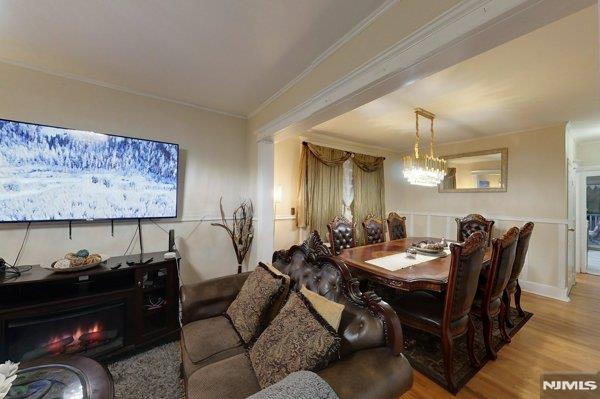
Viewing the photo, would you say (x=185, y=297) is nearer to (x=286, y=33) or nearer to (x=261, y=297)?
(x=261, y=297)

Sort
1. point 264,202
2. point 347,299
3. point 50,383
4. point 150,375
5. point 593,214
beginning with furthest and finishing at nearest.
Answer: point 593,214, point 264,202, point 150,375, point 347,299, point 50,383

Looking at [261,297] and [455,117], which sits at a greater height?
[455,117]

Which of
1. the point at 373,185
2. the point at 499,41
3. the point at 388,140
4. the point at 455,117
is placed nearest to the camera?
the point at 499,41

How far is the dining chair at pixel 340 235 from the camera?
10.4 feet

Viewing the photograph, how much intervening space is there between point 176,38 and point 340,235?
2.70m

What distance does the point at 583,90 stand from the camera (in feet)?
7.90

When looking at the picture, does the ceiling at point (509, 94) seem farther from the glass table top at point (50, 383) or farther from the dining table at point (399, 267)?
the glass table top at point (50, 383)

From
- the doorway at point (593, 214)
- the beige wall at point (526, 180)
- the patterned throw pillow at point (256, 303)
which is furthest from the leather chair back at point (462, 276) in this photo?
the doorway at point (593, 214)

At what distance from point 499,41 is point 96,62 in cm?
289

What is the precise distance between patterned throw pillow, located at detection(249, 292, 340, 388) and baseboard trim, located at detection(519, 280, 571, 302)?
416 cm

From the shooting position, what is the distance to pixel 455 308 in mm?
1739

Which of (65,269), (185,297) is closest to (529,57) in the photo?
(185,297)

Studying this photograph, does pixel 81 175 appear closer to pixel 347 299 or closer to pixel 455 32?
pixel 347 299

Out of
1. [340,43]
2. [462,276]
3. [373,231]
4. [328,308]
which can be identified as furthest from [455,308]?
[340,43]
